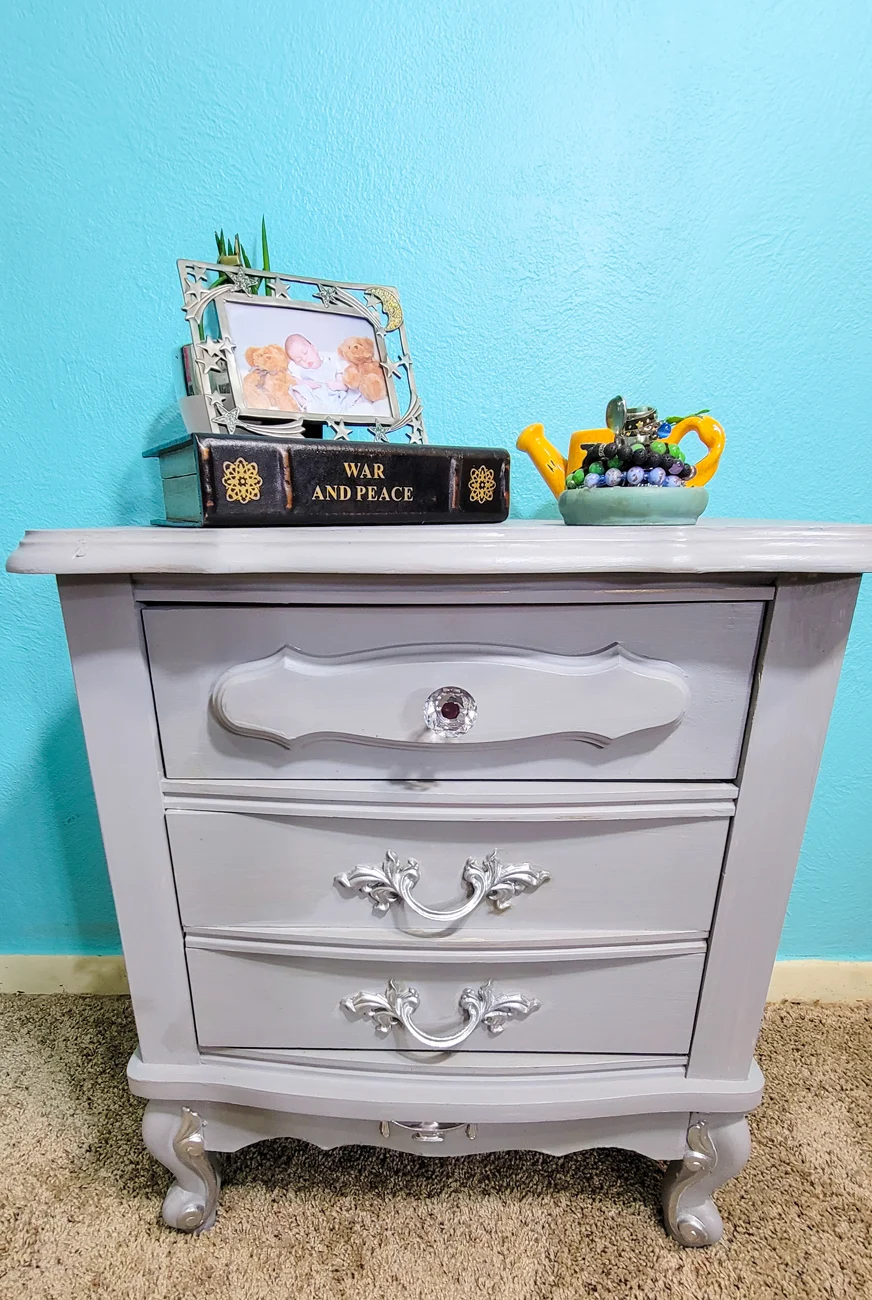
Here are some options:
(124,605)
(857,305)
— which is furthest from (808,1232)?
(857,305)

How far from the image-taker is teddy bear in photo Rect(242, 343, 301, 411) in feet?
1.91

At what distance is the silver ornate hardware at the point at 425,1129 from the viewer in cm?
61

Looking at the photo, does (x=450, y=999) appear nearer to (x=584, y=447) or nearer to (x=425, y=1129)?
(x=425, y=1129)

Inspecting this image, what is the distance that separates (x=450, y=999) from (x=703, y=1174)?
34 centimetres

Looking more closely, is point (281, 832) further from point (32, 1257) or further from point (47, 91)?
point (47, 91)

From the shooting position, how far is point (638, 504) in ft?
1.68

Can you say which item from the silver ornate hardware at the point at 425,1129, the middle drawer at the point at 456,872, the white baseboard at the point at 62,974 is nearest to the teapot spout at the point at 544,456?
the middle drawer at the point at 456,872

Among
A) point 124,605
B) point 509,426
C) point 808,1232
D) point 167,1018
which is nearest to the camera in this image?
point 124,605

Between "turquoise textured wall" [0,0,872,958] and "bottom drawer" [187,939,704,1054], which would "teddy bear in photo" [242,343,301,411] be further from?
"bottom drawer" [187,939,704,1054]

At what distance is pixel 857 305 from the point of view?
753 millimetres

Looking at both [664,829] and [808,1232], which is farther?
[808,1232]

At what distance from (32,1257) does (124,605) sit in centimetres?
74

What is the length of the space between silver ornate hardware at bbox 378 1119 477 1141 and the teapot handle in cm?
69

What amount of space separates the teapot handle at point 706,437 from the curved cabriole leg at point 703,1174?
2.11 feet
